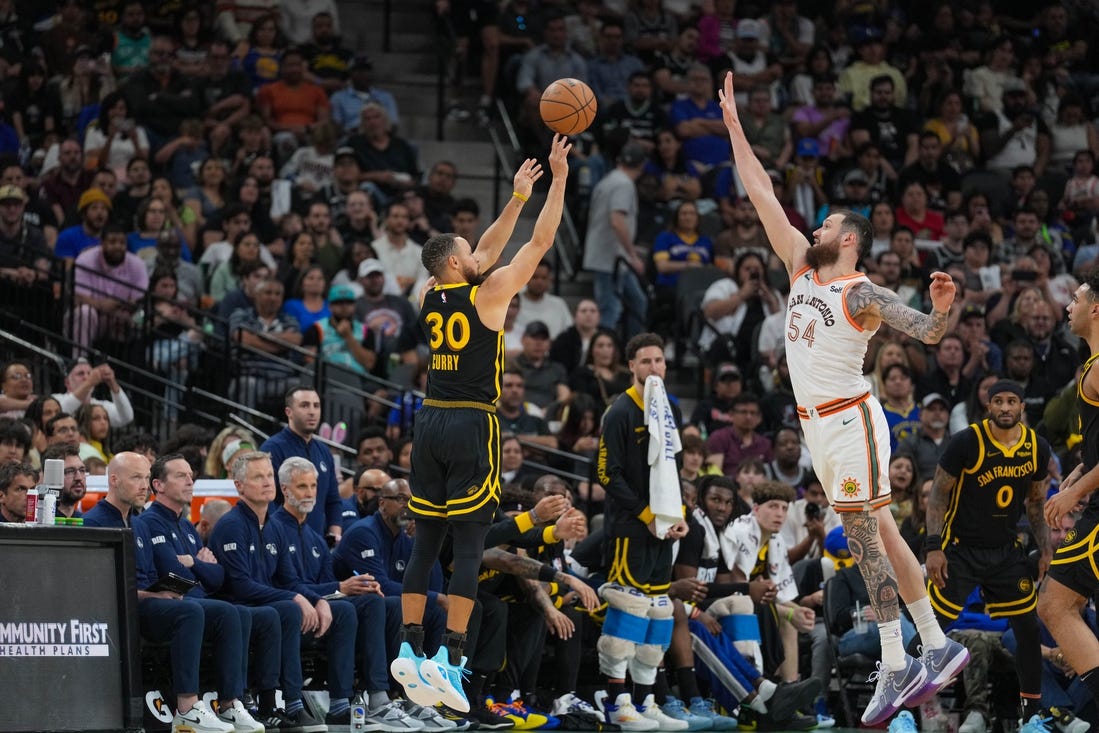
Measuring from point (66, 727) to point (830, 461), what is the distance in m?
4.48

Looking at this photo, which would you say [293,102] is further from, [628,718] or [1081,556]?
[1081,556]

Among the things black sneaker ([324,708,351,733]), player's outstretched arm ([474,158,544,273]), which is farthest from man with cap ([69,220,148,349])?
player's outstretched arm ([474,158,544,273])

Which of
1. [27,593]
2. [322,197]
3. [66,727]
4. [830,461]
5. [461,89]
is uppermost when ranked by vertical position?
[461,89]

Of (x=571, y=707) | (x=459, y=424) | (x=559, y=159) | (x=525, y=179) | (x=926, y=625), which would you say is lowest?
(x=571, y=707)

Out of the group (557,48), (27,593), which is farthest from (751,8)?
(27,593)

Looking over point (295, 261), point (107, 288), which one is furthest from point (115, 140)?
point (295, 261)

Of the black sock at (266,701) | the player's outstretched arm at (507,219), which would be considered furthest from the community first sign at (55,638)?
the player's outstretched arm at (507,219)

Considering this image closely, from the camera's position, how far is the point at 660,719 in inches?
469

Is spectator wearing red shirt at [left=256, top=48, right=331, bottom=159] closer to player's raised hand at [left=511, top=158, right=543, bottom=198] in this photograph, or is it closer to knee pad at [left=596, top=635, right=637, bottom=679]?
knee pad at [left=596, top=635, right=637, bottom=679]

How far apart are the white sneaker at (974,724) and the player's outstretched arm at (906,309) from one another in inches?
161

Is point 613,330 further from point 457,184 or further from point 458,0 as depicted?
point 458,0

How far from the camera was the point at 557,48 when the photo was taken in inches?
800

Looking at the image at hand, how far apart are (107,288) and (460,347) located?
7.64 metres

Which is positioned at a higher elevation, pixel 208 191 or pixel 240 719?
pixel 208 191
